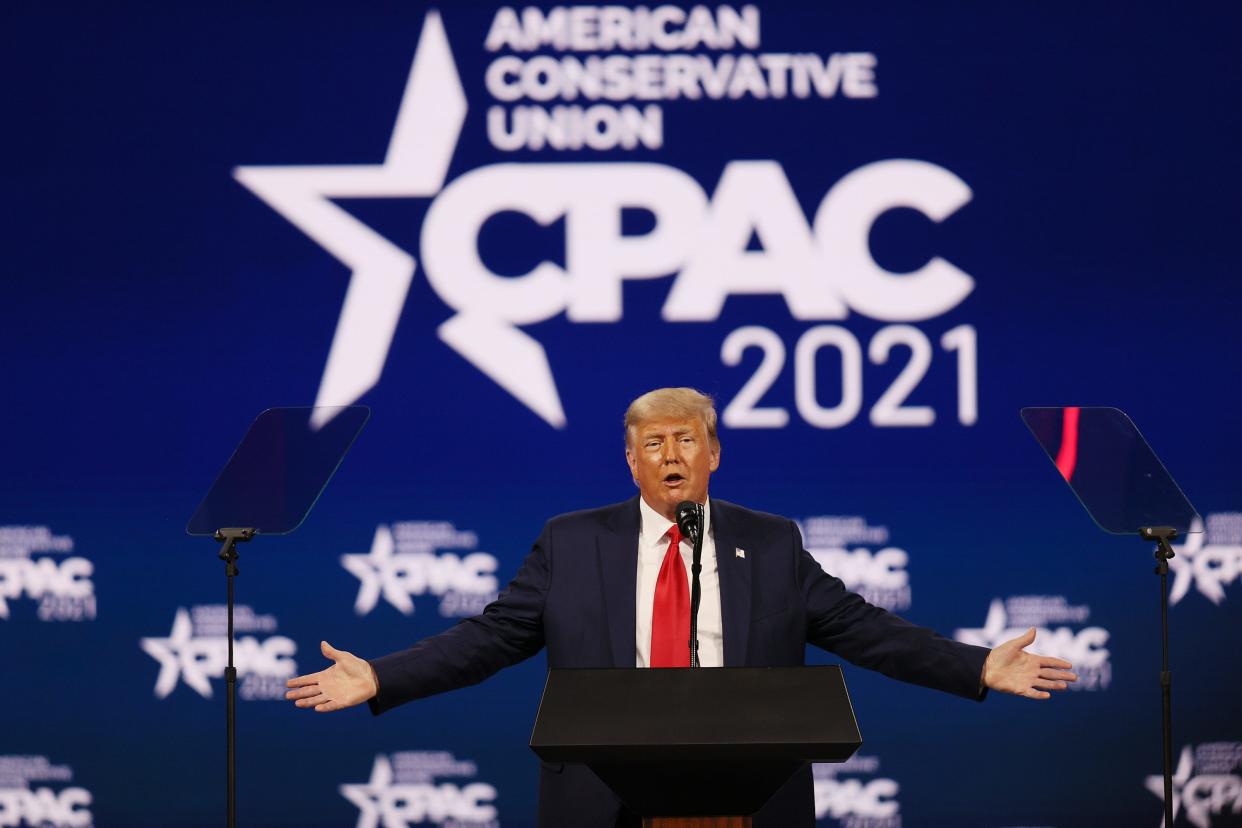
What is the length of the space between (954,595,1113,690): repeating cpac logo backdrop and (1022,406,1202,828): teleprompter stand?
0.84 m

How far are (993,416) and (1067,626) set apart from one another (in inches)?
30.4

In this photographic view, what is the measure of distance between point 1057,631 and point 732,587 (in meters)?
2.16

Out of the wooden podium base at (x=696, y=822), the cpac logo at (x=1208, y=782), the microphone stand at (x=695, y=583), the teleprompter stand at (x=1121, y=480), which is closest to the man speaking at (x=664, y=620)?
the microphone stand at (x=695, y=583)

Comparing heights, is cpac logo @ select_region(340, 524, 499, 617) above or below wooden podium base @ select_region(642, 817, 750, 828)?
above

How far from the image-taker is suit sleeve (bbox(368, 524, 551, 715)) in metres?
2.98

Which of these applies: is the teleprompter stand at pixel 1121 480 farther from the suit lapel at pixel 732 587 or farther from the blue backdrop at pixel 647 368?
the suit lapel at pixel 732 587

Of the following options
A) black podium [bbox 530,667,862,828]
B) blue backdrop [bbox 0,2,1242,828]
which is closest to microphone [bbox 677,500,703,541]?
black podium [bbox 530,667,862,828]

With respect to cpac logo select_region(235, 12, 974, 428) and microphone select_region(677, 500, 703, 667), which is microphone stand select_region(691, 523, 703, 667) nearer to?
microphone select_region(677, 500, 703, 667)

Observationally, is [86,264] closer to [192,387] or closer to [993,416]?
[192,387]

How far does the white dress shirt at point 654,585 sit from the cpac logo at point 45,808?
2771mm

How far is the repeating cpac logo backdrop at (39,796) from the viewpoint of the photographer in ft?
16.0

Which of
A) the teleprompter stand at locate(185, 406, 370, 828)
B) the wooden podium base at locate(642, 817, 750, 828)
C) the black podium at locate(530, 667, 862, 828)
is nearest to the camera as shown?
the black podium at locate(530, 667, 862, 828)

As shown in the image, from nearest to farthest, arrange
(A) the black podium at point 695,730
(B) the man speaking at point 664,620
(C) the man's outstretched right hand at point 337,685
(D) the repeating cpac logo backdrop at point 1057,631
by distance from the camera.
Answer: (A) the black podium at point 695,730 → (C) the man's outstretched right hand at point 337,685 → (B) the man speaking at point 664,620 → (D) the repeating cpac logo backdrop at point 1057,631

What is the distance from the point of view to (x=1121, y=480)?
3877 mm
